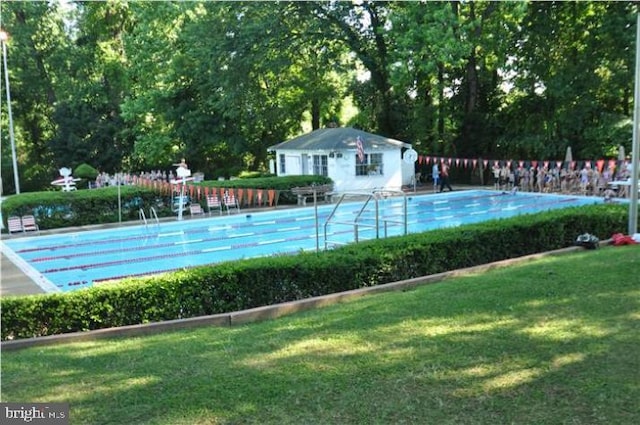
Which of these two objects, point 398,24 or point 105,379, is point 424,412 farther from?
point 398,24

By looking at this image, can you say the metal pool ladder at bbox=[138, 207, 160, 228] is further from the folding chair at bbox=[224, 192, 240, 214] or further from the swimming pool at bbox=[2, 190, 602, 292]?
the folding chair at bbox=[224, 192, 240, 214]

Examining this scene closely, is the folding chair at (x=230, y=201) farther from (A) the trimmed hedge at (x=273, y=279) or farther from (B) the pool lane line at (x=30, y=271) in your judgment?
(A) the trimmed hedge at (x=273, y=279)

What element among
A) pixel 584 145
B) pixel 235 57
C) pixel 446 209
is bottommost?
pixel 446 209

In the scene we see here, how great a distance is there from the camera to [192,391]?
4410 mm

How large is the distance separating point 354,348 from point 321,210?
18524 mm

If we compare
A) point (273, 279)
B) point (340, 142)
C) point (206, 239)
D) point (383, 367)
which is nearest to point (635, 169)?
point (273, 279)

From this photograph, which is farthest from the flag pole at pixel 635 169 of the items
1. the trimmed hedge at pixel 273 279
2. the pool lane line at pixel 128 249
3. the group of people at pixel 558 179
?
the group of people at pixel 558 179

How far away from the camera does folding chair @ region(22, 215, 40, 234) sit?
19.3 metres

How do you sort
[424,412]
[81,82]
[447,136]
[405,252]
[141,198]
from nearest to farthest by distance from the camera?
[424,412] < [405,252] < [141,198] < [447,136] < [81,82]

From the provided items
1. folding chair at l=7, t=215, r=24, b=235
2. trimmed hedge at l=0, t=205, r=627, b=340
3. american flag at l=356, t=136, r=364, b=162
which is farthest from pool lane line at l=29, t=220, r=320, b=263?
american flag at l=356, t=136, r=364, b=162

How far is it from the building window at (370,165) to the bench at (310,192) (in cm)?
307

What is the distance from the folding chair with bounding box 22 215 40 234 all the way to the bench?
33.4ft

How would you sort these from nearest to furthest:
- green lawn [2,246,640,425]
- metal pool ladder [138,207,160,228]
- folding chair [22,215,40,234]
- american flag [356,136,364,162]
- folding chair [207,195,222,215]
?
green lawn [2,246,640,425], folding chair [22,215,40,234], metal pool ladder [138,207,160,228], folding chair [207,195,222,215], american flag [356,136,364,162]

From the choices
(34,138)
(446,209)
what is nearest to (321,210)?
(446,209)
